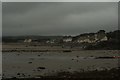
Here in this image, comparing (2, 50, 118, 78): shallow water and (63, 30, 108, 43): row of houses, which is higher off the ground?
(63, 30, 108, 43): row of houses

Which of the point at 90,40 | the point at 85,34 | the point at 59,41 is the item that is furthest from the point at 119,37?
the point at 59,41

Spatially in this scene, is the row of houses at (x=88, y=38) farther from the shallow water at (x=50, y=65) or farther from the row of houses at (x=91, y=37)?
the shallow water at (x=50, y=65)

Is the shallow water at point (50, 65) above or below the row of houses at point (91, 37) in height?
below

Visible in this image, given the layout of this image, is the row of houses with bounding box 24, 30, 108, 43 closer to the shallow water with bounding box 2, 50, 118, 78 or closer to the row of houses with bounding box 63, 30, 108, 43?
the row of houses with bounding box 63, 30, 108, 43

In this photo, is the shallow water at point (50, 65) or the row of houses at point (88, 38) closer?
the shallow water at point (50, 65)

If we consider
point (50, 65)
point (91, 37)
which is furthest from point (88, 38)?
point (50, 65)

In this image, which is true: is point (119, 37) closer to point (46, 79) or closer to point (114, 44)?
point (114, 44)

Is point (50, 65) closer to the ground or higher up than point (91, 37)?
closer to the ground

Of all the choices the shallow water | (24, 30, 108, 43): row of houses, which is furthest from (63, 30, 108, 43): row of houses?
the shallow water

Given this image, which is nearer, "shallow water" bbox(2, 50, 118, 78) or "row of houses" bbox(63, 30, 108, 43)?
"shallow water" bbox(2, 50, 118, 78)

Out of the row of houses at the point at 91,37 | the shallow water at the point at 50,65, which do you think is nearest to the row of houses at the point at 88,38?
the row of houses at the point at 91,37

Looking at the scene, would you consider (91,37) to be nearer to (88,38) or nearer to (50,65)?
(88,38)

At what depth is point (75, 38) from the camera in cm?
15800

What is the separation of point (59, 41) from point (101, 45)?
84613 millimetres
